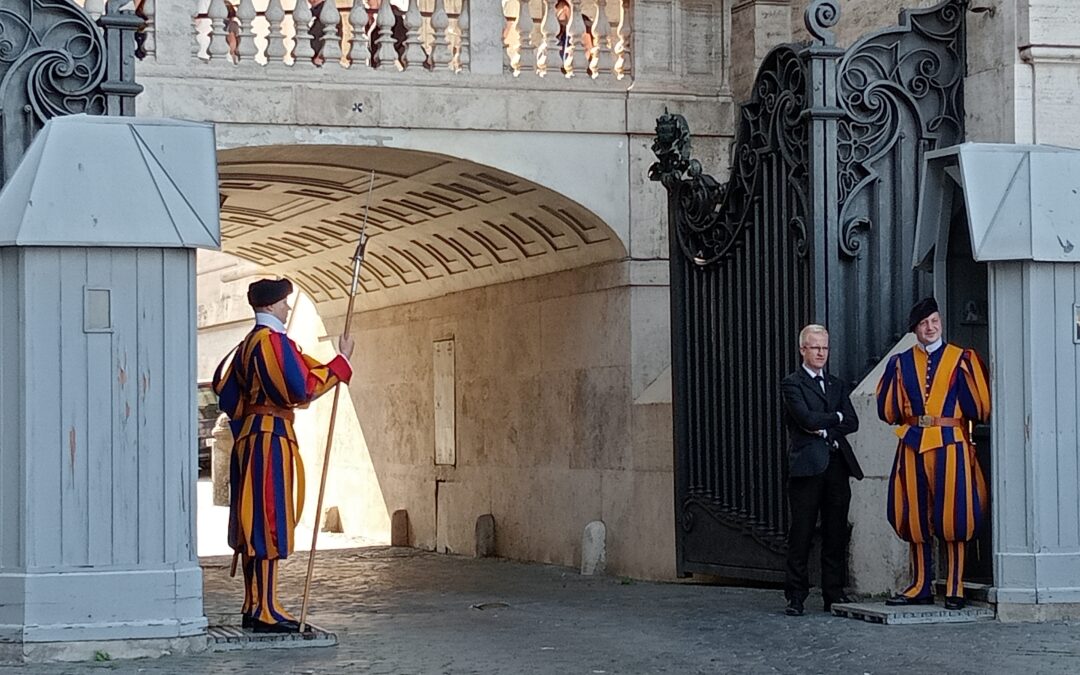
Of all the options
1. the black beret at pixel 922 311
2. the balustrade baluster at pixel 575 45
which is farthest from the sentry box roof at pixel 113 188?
the balustrade baluster at pixel 575 45

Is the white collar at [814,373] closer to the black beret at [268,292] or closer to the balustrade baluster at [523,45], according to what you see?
the black beret at [268,292]

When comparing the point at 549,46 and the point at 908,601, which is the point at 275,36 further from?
the point at 908,601

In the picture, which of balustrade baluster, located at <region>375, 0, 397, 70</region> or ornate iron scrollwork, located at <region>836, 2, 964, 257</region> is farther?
balustrade baluster, located at <region>375, 0, 397, 70</region>

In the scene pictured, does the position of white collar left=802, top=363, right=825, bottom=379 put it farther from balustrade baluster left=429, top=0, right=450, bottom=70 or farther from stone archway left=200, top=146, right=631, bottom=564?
balustrade baluster left=429, top=0, right=450, bottom=70

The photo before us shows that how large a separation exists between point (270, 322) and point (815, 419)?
300 centimetres

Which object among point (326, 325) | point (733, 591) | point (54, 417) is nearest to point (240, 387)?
point (54, 417)

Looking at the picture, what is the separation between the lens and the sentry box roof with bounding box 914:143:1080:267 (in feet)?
34.3

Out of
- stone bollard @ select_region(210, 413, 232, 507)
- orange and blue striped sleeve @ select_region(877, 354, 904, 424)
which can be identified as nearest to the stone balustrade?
orange and blue striped sleeve @ select_region(877, 354, 904, 424)

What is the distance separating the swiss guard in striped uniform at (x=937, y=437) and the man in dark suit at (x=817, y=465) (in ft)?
1.19

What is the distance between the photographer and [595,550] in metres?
15.2

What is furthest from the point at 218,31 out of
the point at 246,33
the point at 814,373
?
the point at 814,373

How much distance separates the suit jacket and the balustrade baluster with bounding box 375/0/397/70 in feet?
15.5

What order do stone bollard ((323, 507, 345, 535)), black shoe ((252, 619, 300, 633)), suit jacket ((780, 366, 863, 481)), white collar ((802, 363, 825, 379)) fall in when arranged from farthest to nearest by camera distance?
stone bollard ((323, 507, 345, 535))
white collar ((802, 363, 825, 379))
suit jacket ((780, 366, 863, 481))
black shoe ((252, 619, 300, 633))

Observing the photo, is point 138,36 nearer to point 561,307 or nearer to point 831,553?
point 561,307
